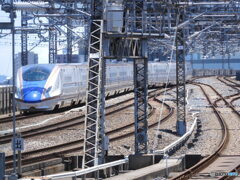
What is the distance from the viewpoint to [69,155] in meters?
23.0

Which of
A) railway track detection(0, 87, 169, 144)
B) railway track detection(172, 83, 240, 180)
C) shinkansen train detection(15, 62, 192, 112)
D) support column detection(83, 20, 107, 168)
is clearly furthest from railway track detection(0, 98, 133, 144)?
support column detection(83, 20, 107, 168)

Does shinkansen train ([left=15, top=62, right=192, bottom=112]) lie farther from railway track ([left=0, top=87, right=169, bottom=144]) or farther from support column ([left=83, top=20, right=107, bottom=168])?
support column ([left=83, top=20, right=107, bottom=168])

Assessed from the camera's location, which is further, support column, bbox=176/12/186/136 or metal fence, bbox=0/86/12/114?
metal fence, bbox=0/86/12/114

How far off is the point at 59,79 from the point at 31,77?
5.28 feet

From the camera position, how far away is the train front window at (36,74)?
37.7 meters

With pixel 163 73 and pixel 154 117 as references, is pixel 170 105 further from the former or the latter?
pixel 163 73

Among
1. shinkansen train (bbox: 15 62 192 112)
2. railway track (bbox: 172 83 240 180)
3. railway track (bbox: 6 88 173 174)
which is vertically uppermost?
shinkansen train (bbox: 15 62 192 112)

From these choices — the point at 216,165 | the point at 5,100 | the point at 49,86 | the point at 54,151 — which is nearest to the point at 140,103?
the point at 216,165

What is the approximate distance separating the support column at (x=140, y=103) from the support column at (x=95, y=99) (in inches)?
115

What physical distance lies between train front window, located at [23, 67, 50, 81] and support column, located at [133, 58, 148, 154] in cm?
1628

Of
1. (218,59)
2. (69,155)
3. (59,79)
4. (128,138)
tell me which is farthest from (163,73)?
(218,59)

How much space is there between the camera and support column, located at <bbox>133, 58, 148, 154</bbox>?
71.1 feet

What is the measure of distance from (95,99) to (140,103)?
11.7ft

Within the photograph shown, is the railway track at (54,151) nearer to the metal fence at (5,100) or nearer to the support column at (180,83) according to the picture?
the support column at (180,83)
